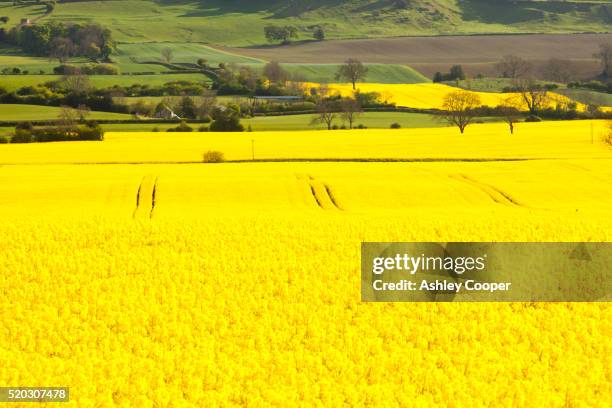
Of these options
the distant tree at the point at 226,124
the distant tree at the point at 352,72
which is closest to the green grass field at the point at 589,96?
the distant tree at the point at 352,72

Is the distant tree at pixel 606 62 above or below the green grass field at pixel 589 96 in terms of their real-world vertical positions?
below

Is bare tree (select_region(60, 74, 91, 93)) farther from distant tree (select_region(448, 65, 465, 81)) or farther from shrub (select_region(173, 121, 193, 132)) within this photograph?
distant tree (select_region(448, 65, 465, 81))

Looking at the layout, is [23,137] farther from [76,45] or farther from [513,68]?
[76,45]

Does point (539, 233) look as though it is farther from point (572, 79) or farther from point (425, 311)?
point (572, 79)

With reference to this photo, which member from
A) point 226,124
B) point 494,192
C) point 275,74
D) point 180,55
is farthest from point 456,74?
point 494,192

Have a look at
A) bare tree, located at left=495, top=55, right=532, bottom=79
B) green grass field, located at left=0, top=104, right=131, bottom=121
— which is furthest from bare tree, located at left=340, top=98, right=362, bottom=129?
bare tree, located at left=495, top=55, right=532, bottom=79

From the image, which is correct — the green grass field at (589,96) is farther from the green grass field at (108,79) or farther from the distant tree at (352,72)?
the green grass field at (108,79)
